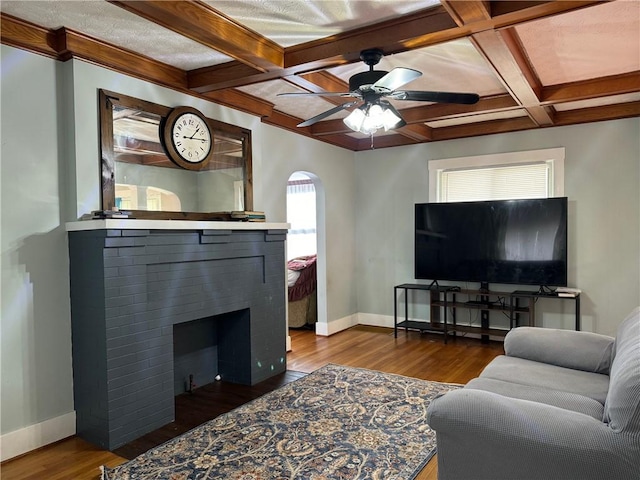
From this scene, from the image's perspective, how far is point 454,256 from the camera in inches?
205

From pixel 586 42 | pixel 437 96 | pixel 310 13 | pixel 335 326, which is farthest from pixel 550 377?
pixel 335 326

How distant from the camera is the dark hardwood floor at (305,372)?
8.45 feet

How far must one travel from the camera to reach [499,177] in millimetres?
5270

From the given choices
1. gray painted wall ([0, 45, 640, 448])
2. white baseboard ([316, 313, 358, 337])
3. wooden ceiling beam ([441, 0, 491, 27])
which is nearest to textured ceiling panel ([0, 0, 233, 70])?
gray painted wall ([0, 45, 640, 448])

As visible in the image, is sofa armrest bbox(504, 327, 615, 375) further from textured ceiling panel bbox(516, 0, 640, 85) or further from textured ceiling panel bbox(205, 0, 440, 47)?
textured ceiling panel bbox(205, 0, 440, 47)

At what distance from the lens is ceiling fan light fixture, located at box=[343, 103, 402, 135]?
9.63 feet

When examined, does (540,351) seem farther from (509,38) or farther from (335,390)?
(509,38)

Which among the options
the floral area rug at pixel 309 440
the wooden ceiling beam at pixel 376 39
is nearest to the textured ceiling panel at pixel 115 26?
the wooden ceiling beam at pixel 376 39

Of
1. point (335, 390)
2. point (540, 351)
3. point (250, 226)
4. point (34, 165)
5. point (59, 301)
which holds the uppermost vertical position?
point (34, 165)

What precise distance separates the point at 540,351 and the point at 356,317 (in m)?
3.50

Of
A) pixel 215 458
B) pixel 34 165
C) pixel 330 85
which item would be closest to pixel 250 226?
pixel 330 85

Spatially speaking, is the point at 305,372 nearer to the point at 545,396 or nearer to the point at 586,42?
the point at 545,396

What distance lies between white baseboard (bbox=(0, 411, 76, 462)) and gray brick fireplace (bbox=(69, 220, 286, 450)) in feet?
0.21

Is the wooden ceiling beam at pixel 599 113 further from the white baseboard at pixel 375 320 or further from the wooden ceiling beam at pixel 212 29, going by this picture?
the wooden ceiling beam at pixel 212 29
